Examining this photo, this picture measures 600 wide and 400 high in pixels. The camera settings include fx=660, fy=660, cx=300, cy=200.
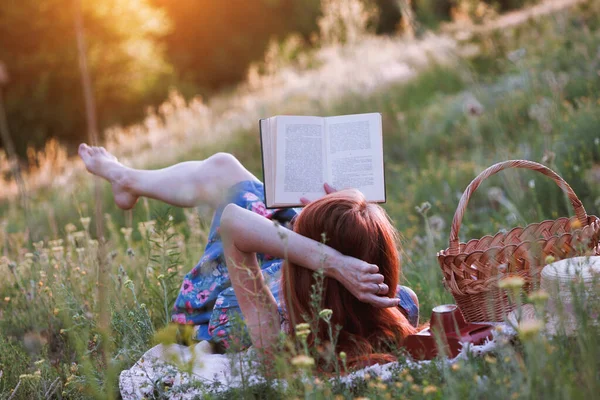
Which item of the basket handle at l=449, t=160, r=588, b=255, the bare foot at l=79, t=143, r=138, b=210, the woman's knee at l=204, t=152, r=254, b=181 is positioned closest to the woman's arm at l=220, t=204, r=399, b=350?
the basket handle at l=449, t=160, r=588, b=255

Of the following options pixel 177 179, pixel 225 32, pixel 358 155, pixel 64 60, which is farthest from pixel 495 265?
pixel 225 32

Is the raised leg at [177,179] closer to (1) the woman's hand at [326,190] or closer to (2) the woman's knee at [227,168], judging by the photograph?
(2) the woman's knee at [227,168]

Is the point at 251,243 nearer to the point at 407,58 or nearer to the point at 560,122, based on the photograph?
the point at 560,122

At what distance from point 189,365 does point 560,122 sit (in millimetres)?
3470

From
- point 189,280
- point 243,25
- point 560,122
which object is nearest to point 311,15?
point 243,25

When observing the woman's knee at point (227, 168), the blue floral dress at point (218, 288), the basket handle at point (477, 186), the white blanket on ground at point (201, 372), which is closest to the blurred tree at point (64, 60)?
the woman's knee at point (227, 168)

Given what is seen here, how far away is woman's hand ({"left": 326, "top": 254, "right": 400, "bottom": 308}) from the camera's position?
199cm

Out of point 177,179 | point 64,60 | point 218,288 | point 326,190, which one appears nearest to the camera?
point 326,190

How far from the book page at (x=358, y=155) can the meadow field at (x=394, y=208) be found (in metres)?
0.42

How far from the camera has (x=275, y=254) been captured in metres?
2.11

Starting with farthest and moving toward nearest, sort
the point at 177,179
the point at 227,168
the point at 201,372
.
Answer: the point at 177,179 < the point at 227,168 < the point at 201,372

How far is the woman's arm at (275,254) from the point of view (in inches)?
78.7

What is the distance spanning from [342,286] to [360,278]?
0.18m

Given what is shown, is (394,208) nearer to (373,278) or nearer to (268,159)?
(268,159)
